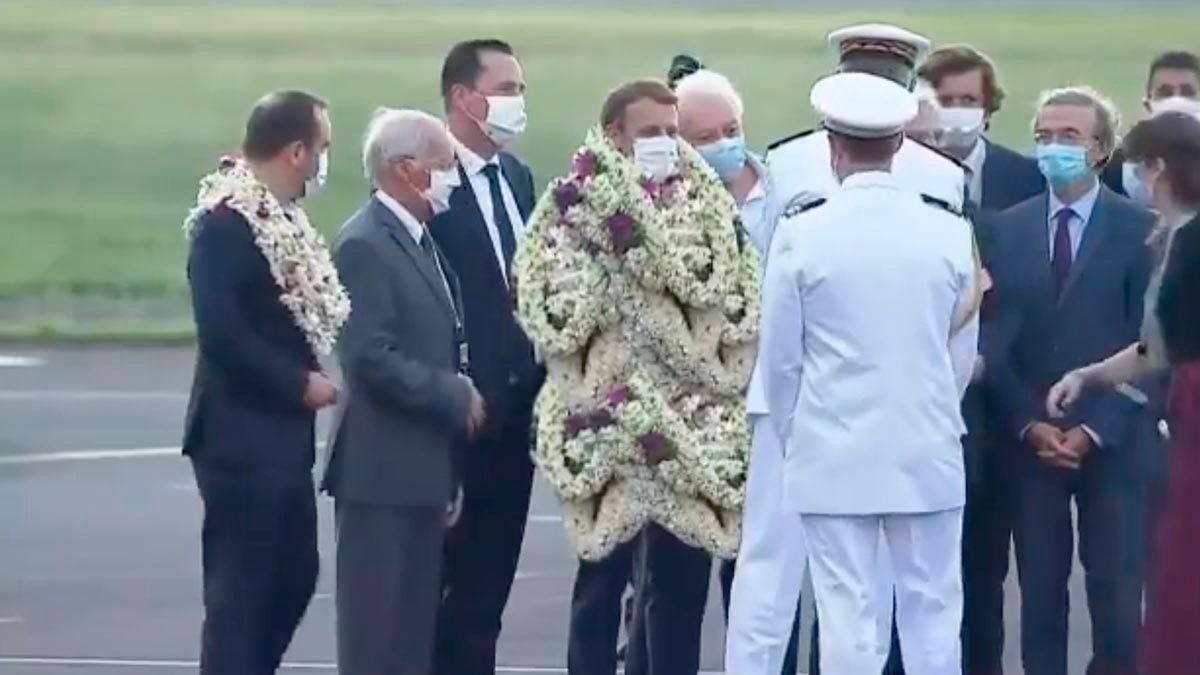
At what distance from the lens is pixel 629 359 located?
8.08 metres

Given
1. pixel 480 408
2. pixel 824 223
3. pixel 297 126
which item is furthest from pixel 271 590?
pixel 824 223

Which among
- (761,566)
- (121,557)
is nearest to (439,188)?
(761,566)

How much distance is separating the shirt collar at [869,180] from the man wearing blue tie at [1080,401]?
5.20ft

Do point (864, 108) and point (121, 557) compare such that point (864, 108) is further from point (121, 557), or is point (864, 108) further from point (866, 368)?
point (121, 557)

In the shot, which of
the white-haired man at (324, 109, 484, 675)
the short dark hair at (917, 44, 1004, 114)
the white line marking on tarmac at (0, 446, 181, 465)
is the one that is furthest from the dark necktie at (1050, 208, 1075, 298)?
the white line marking on tarmac at (0, 446, 181, 465)

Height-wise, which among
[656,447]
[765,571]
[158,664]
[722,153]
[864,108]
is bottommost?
[158,664]

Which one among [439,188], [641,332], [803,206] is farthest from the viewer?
[641,332]

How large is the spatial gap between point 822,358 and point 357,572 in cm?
147

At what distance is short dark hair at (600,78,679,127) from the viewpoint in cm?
816

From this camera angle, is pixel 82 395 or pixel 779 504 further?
pixel 82 395

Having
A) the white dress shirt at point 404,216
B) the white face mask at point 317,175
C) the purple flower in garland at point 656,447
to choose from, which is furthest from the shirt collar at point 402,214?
the purple flower in garland at point 656,447

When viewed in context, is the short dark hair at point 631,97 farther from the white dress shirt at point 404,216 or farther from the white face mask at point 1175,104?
the white face mask at point 1175,104

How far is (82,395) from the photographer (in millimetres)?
16938

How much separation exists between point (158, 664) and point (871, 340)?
337 cm
